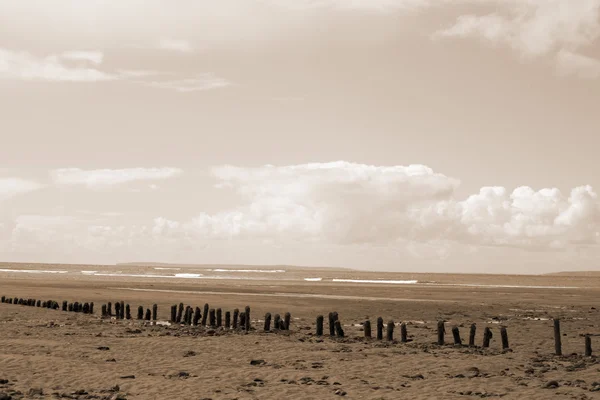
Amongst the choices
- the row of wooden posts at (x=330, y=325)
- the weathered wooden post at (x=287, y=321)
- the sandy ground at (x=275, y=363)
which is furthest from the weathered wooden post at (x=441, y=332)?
the weathered wooden post at (x=287, y=321)

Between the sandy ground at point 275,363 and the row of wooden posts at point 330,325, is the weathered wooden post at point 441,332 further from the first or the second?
the sandy ground at point 275,363

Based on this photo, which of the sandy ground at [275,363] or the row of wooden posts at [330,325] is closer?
the sandy ground at [275,363]

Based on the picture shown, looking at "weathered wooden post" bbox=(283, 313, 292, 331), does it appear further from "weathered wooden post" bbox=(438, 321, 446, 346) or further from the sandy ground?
"weathered wooden post" bbox=(438, 321, 446, 346)

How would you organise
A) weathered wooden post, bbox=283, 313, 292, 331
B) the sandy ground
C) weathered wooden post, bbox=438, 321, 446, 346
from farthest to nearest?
weathered wooden post, bbox=283, 313, 292, 331 → weathered wooden post, bbox=438, 321, 446, 346 → the sandy ground

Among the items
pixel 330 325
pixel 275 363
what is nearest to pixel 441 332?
pixel 330 325

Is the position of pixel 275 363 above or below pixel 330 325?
below

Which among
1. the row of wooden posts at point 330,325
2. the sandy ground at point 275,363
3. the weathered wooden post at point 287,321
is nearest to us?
the sandy ground at point 275,363

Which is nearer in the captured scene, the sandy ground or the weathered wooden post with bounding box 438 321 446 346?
the sandy ground

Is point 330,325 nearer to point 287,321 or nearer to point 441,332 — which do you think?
point 287,321

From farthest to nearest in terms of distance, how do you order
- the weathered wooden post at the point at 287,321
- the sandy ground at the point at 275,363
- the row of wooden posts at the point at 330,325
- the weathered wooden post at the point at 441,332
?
the weathered wooden post at the point at 287,321 < the weathered wooden post at the point at 441,332 < the row of wooden posts at the point at 330,325 < the sandy ground at the point at 275,363

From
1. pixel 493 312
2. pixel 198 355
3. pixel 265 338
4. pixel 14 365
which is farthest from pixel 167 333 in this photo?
pixel 493 312

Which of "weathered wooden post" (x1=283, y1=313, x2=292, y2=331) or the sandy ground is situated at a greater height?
"weathered wooden post" (x1=283, y1=313, x2=292, y2=331)

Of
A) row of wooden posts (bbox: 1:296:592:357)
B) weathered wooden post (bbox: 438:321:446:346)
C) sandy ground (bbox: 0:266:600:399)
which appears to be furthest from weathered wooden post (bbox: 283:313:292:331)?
weathered wooden post (bbox: 438:321:446:346)

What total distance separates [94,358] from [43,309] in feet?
54.5
